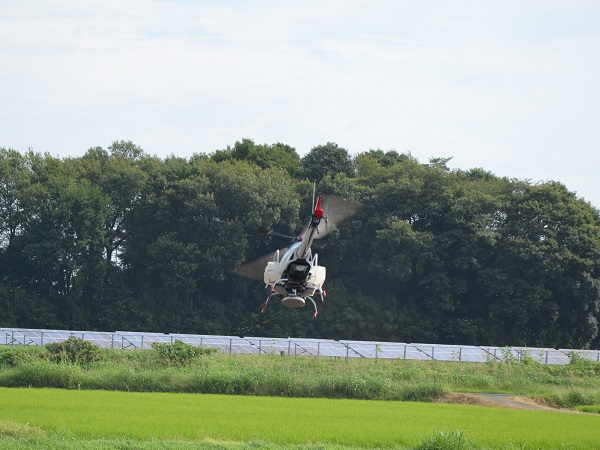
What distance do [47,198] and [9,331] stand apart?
1565 centimetres

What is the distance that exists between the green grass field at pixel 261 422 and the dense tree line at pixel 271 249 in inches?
1399

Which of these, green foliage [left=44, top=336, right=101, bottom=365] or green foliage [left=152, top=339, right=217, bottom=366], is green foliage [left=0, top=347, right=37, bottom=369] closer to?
green foliage [left=44, top=336, right=101, bottom=365]

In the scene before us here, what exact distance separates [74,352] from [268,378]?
965 centimetres

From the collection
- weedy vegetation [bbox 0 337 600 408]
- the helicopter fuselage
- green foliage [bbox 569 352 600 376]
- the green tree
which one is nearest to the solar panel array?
green foliage [bbox 569 352 600 376]

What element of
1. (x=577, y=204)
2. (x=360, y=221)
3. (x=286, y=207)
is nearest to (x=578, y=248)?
(x=577, y=204)

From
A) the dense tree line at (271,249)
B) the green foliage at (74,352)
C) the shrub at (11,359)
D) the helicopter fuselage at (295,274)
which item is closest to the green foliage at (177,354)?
the green foliage at (74,352)

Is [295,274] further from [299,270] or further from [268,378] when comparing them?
[268,378]

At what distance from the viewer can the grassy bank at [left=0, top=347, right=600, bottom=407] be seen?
4062 cm

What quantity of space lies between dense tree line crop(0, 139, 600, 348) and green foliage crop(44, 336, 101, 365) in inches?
1041

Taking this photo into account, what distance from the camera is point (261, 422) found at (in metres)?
30.3

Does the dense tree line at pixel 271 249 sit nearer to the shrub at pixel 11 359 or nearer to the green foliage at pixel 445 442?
the shrub at pixel 11 359

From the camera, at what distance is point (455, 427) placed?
102ft

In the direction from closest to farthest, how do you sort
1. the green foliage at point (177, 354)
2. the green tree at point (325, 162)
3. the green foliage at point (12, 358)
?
1. the green foliage at point (12, 358)
2. the green foliage at point (177, 354)
3. the green tree at point (325, 162)

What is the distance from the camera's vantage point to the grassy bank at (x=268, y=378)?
133 feet
